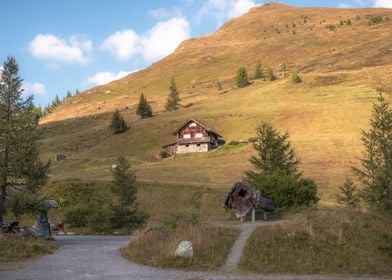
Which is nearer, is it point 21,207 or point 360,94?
point 21,207

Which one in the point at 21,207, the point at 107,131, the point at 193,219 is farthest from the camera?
the point at 107,131

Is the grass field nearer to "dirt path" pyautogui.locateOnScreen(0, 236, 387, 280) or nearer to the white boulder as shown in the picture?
the white boulder

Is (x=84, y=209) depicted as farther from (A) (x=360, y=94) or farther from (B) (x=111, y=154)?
(A) (x=360, y=94)

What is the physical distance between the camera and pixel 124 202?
41.7 m

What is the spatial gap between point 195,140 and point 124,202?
55.8m

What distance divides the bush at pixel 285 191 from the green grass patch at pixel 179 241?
40.9 feet

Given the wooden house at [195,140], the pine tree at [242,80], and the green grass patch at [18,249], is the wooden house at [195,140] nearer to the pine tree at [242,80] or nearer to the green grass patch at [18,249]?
the pine tree at [242,80]

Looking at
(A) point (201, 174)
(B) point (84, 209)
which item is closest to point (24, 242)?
(B) point (84, 209)

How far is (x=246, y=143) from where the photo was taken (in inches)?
3447

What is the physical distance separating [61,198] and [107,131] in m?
66.3

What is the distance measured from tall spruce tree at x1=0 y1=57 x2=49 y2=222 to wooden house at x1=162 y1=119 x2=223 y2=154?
208ft

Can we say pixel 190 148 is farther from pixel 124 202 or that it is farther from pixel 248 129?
pixel 124 202

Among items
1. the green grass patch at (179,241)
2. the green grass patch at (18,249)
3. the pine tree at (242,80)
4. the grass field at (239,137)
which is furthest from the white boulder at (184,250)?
the pine tree at (242,80)


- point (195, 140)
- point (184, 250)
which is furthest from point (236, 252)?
point (195, 140)
